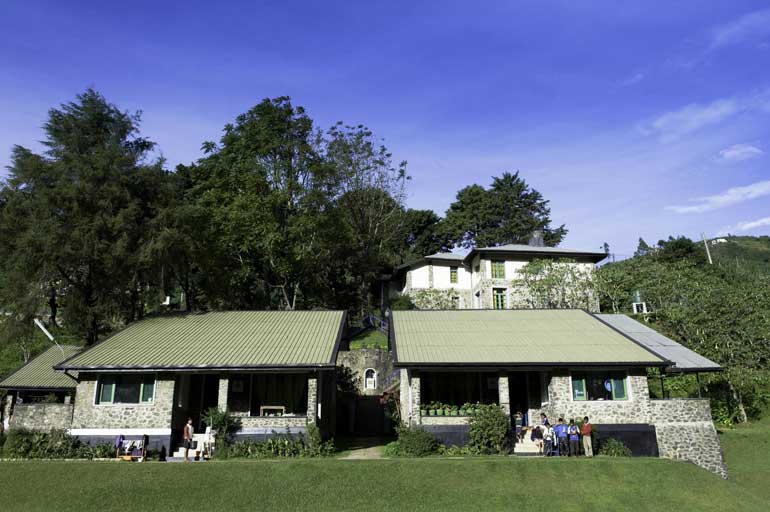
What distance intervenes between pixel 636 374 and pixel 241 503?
1426cm

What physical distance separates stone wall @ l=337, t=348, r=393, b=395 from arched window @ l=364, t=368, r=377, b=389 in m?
0.14

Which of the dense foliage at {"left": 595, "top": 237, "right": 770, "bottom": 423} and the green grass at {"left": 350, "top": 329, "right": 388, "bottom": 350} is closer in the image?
the dense foliage at {"left": 595, "top": 237, "right": 770, "bottom": 423}

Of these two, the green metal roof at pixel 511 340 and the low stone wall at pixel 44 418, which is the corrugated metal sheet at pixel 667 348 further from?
the low stone wall at pixel 44 418

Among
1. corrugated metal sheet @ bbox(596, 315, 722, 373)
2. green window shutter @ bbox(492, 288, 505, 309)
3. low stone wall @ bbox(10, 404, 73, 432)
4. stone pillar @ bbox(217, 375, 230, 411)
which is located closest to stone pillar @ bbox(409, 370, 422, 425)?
stone pillar @ bbox(217, 375, 230, 411)

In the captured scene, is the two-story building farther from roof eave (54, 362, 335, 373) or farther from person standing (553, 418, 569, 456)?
roof eave (54, 362, 335, 373)

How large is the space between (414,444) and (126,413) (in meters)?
10.0

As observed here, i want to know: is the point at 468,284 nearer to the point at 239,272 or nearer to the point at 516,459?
the point at 239,272

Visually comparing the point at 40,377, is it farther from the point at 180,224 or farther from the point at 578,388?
the point at 578,388

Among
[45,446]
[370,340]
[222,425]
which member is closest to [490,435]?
[222,425]

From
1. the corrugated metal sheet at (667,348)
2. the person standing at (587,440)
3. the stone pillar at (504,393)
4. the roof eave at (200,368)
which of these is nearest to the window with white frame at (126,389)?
the roof eave at (200,368)

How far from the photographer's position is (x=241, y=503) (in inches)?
541

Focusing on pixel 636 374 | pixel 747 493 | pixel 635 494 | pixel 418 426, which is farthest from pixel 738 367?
pixel 418 426

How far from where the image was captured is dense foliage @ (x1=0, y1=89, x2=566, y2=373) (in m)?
22.1

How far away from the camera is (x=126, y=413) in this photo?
1838cm
